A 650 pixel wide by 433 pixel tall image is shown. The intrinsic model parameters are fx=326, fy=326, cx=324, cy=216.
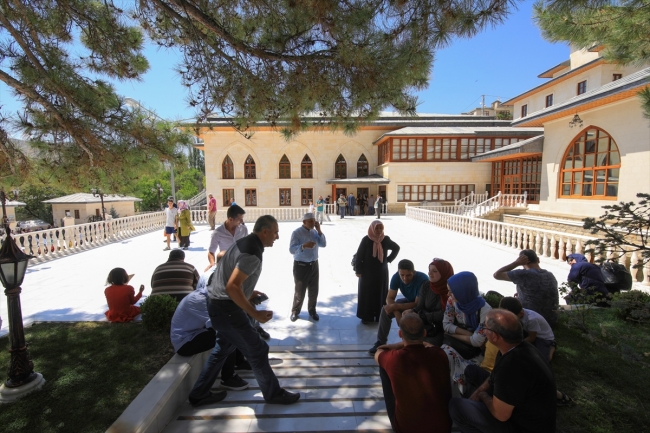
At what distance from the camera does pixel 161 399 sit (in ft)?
8.46

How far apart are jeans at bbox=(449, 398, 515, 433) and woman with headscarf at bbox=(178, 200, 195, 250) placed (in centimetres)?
968

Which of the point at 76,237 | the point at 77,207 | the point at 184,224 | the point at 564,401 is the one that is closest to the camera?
the point at 564,401

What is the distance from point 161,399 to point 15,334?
1.60 meters

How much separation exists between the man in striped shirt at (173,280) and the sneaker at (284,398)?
7.11 feet

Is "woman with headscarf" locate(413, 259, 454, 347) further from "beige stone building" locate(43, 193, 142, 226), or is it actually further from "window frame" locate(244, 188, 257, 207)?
"beige stone building" locate(43, 193, 142, 226)

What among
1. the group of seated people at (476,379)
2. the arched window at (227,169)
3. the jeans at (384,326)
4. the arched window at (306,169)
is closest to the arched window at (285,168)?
the arched window at (306,169)

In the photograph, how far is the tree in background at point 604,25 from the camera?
3.21 meters

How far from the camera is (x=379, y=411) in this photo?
2744 millimetres

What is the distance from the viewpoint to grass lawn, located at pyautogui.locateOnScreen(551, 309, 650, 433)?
2412 mm

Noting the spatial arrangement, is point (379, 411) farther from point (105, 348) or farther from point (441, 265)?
point (105, 348)

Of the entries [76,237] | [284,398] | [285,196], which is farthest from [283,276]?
[285,196]

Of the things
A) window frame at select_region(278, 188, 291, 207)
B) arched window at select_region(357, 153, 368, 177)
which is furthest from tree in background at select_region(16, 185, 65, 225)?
arched window at select_region(357, 153, 368, 177)

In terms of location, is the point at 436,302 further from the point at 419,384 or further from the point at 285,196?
the point at 285,196

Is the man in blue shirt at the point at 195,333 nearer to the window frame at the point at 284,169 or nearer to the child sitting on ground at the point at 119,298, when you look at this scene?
the child sitting on ground at the point at 119,298
